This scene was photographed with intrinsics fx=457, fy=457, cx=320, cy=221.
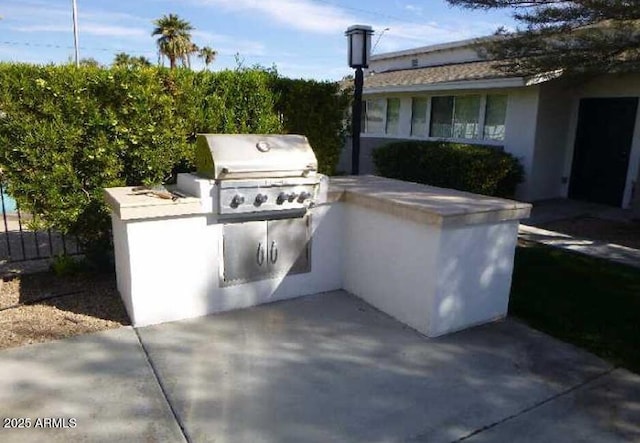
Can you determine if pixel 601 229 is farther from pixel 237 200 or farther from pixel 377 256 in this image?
pixel 237 200

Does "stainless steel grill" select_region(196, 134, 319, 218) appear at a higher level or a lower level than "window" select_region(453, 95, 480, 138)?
lower

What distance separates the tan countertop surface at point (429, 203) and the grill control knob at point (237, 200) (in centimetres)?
97

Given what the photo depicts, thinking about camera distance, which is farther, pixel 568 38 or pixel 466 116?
pixel 466 116

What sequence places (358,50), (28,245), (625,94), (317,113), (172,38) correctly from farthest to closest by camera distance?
(172,38), (625,94), (28,245), (358,50), (317,113)

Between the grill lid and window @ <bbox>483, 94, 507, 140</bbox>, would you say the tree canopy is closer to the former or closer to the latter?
window @ <bbox>483, 94, 507, 140</bbox>

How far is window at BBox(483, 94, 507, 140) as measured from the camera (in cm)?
1106

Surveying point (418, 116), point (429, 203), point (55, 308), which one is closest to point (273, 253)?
point (429, 203)

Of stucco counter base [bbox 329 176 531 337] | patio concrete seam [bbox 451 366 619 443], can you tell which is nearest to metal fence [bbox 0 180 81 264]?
stucco counter base [bbox 329 176 531 337]

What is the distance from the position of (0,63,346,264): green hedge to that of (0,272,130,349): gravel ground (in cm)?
49

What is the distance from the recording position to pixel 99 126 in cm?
445

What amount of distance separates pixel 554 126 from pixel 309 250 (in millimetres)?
8320

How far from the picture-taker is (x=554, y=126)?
10.4 metres

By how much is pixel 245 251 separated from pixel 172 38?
4058 cm

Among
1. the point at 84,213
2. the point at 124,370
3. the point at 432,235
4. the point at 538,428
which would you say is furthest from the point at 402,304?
the point at 84,213
